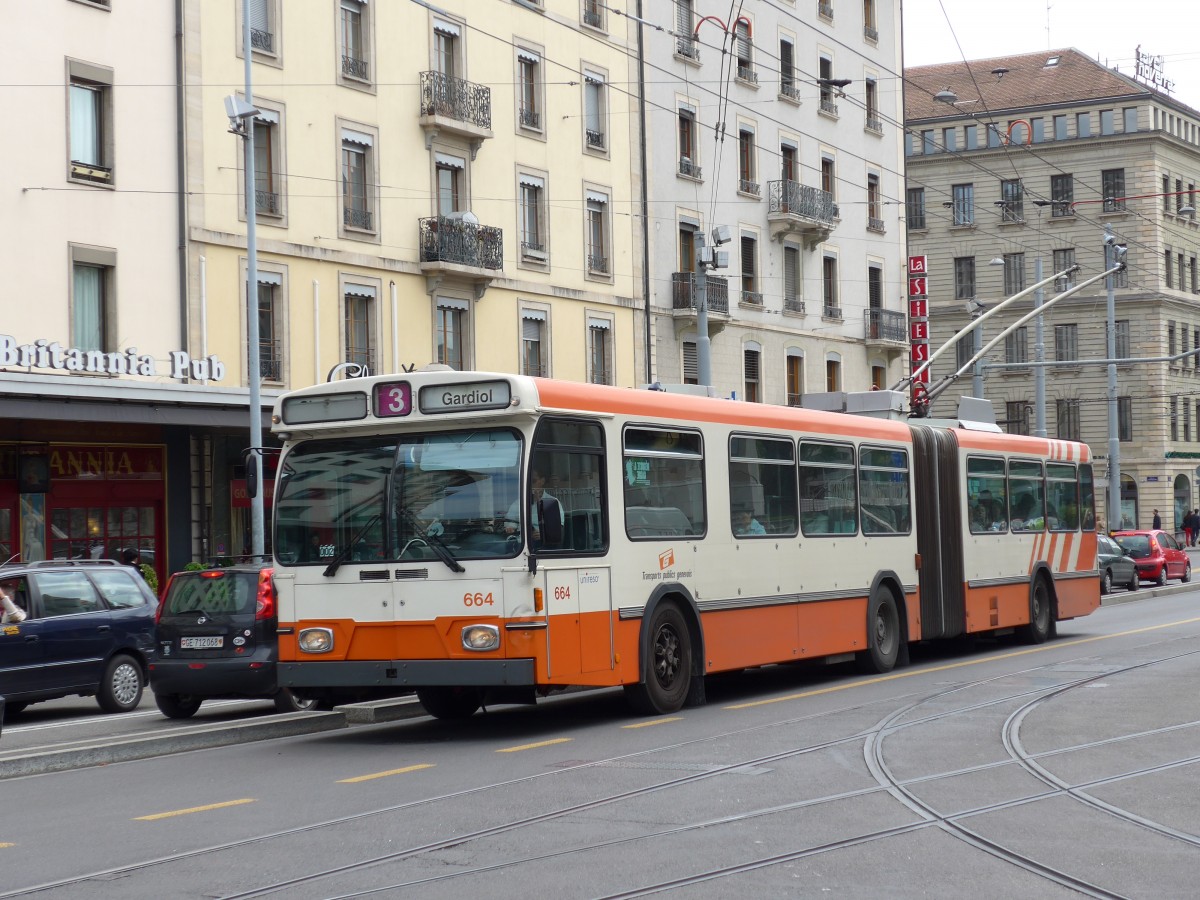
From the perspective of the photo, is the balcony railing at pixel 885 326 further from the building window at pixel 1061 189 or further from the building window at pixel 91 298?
the building window at pixel 1061 189

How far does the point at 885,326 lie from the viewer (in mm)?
51500

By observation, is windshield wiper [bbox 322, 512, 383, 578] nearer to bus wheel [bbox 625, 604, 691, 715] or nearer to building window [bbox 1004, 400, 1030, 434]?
bus wheel [bbox 625, 604, 691, 715]

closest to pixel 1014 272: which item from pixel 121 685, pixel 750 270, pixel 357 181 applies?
pixel 750 270

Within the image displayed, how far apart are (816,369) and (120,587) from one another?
3138cm

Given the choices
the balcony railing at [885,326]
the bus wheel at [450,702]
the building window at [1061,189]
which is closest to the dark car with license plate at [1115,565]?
the balcony railing at [885,326]

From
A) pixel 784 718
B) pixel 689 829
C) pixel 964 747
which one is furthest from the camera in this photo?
pixel 784 718

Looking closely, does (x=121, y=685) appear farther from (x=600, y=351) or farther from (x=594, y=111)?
(x=594, y=111)

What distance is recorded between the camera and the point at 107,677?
18.6 meters

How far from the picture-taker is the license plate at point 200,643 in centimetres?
1638

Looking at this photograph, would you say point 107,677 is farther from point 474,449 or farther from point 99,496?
point 99,496

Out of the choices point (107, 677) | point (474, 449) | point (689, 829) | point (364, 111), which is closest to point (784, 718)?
point (474, 449)

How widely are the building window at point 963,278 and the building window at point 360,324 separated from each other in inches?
2161

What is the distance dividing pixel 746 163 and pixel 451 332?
12576mm

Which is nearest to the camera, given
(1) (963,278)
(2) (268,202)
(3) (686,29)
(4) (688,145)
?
(2) (268,202)
